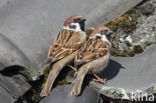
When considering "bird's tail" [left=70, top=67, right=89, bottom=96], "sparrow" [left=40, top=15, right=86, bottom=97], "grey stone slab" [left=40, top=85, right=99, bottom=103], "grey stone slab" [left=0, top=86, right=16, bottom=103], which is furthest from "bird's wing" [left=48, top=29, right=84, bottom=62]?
"grey stone slab" [left=0, top=86, right=16, bottom=103]

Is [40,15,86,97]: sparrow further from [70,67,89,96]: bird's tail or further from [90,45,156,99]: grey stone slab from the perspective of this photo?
[90,45,156,99]: grey stone slab

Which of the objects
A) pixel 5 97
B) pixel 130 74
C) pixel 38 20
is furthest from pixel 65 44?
pixel 5 97

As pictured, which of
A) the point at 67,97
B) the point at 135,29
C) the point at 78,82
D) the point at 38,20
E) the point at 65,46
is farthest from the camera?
the point at 65,46

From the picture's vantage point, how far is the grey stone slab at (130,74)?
296 centimetres

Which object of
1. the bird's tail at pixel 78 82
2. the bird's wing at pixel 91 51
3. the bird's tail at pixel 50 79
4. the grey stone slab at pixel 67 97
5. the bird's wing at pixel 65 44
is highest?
the bird's wing at pixel 65 44

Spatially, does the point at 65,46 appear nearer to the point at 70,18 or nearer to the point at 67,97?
the point at 70,18

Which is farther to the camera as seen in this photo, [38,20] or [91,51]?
[91,51]

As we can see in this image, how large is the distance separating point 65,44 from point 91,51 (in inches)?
18.0

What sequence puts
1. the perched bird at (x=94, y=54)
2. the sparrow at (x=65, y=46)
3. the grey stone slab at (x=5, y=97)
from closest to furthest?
the grey stone slab at (x=5, y=97) → the sparrow at (x=65, y=46) → the perched bird at (x=94, y=54)

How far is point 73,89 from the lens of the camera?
10.2 feet

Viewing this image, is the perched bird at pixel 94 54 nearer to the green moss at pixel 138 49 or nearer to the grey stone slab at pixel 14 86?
the green moss at pixel 138 49

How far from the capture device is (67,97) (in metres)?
3.08

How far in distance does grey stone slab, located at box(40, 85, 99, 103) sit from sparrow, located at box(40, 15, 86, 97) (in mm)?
112

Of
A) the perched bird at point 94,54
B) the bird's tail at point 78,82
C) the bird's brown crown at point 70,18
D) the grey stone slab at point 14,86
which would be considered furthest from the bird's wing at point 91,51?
the grey stone slab at point 14,86
